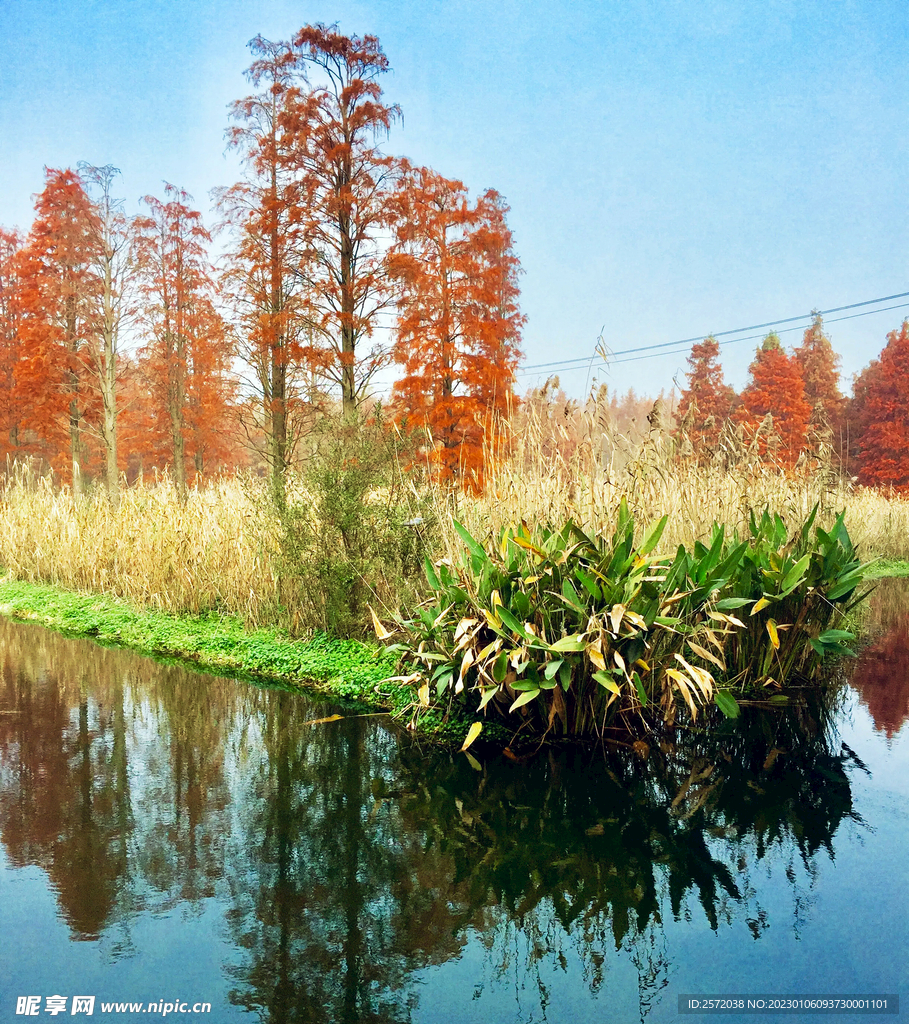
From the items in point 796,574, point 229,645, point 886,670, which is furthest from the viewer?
point 229,645

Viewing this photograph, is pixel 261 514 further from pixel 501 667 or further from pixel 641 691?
pixel 641 691

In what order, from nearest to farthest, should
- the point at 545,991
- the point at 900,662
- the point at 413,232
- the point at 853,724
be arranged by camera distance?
the point at 545,991 < the point at 853,724 < the point at 900,662 < the point at 413,232

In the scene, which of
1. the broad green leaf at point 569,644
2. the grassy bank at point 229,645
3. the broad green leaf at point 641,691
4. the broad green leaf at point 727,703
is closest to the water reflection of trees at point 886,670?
the broad green leaf at point 727,703

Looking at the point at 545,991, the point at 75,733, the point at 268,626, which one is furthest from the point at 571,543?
the point at 268,626

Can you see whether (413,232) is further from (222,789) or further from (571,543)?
(222,789)

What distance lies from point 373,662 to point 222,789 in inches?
84.5

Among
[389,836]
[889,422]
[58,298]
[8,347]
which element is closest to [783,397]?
[889,422]

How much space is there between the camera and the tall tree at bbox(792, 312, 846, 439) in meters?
31.0

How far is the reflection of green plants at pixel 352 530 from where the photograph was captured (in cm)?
647

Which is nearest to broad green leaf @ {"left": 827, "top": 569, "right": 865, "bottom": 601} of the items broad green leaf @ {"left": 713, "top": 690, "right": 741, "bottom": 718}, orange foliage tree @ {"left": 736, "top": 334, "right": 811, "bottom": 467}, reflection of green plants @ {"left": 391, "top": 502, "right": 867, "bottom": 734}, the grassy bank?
reflection of green plants @ {"left": 391, "top": 502, "right": 867, "bottom": 734}

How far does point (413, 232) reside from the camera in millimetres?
12141

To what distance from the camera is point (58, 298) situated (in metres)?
17.5

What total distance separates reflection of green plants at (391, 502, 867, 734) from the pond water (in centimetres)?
35

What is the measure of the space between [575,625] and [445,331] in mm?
8399
